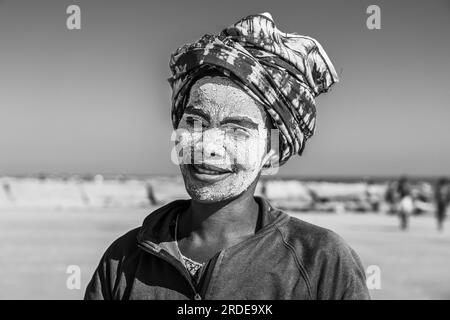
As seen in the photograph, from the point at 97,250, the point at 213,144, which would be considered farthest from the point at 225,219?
the point at 97,250

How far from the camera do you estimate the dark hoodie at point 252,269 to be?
7.26ft

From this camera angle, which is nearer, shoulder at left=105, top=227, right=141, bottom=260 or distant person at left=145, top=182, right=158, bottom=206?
shoulder at left=105, top=227, right=141, bottom=260

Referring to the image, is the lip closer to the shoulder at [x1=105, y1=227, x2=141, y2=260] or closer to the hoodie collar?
the hoodie collar

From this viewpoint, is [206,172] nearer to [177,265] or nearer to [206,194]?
[206,194]

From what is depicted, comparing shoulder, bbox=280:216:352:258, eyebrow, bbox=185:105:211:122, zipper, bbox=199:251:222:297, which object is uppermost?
eyebrow, bbox=185:105:211:122

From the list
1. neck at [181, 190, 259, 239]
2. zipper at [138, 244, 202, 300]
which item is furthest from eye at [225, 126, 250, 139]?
zipper at [138, 244, 202, 300]

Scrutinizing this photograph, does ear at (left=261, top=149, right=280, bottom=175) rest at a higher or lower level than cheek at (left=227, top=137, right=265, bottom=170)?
lower

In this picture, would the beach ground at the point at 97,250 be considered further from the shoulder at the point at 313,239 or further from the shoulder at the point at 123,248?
the shoulder at the point at 313,239

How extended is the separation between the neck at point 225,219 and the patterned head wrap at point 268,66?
0.36 metres

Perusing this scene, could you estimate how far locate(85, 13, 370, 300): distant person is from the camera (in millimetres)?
2254

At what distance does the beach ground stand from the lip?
23.1 feet

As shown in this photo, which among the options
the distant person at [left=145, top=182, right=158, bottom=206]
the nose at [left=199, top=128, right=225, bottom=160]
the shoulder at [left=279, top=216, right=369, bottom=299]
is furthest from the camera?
the distant person at [left=145, top=182, right=158, bottom=206]
